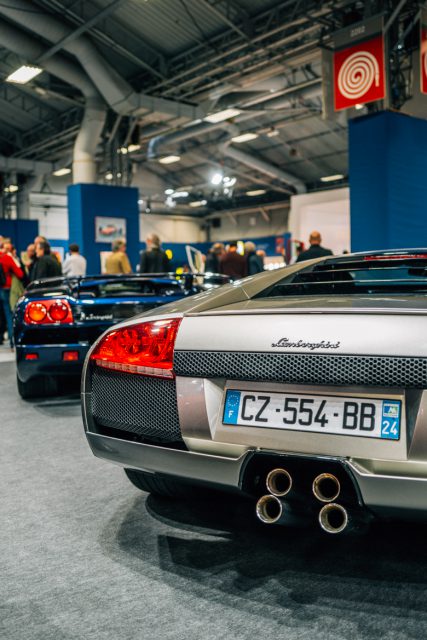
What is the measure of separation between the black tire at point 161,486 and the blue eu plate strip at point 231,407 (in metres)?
0.71

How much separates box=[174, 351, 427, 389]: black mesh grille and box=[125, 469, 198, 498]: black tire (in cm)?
69

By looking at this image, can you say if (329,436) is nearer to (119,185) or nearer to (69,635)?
(69,635)

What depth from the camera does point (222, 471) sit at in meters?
1.66

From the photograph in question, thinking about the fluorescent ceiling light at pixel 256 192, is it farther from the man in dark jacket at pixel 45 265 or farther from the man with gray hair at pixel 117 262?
the man in dark jacket at pixel 45 265

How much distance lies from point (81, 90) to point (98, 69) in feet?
5.39

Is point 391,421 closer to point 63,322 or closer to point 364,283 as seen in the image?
point 364,283

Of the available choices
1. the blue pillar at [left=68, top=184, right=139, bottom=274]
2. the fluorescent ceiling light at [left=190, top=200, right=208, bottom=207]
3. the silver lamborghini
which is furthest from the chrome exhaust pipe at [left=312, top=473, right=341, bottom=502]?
the fluorescent ceiling light at [left=190, top=200, right=208, bottom=207]

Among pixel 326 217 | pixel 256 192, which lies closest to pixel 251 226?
pixel 256 192

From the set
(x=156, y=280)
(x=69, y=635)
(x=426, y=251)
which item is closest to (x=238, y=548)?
(x=69, y=635)

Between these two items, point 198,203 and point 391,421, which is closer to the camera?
point 391,421

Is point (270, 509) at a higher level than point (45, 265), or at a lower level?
lower

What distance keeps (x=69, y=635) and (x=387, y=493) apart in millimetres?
845

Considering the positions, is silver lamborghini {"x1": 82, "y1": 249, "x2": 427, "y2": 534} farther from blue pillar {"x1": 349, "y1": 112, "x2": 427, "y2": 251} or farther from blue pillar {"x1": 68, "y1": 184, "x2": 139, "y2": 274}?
blue pillar {"x1": 68, "y1": 184, "x2": 139, "y2": 274}

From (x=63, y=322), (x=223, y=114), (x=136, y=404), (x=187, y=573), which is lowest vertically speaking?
(x=187, y=573)
